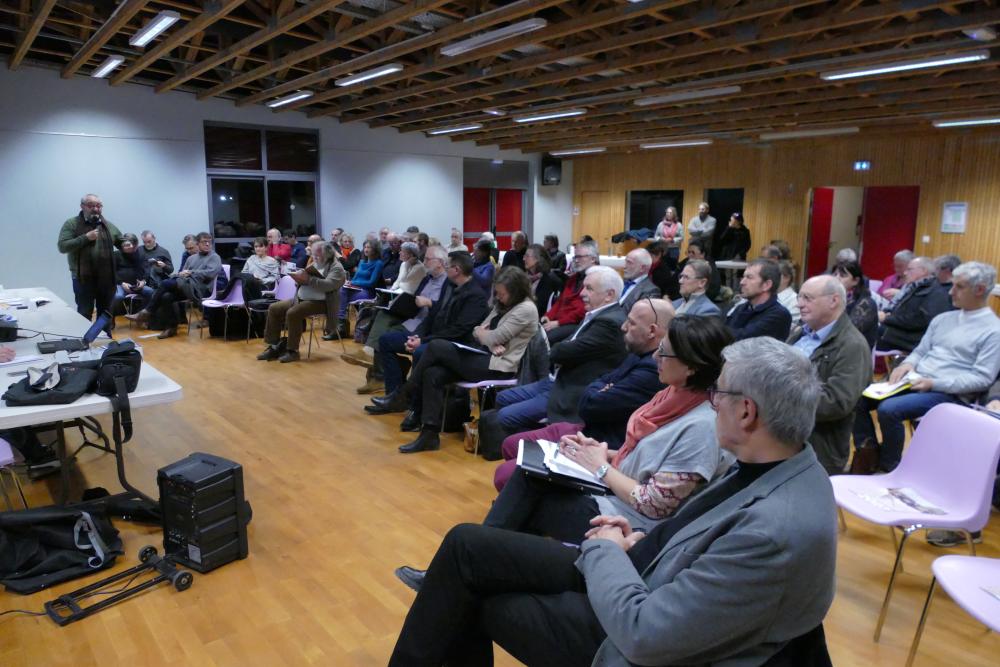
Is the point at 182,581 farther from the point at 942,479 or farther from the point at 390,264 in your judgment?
the point at 390,264

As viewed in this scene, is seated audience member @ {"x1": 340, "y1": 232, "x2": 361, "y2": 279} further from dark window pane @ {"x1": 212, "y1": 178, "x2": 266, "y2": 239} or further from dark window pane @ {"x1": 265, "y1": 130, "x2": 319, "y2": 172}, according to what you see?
dark window pane @ {"x1": 265, "y1": 130, "x2": 319, "y2": 172}

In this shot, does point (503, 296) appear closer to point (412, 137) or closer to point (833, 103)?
point (833, 103)

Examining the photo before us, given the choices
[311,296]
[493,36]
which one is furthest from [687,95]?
[311,296]

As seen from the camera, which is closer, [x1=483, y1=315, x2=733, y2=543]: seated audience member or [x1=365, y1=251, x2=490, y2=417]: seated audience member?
[x1=483, y1=315, x2=733, y2=543]: seated audience member

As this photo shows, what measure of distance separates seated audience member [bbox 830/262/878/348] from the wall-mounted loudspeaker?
11.8 meters

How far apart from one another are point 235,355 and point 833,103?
27.7ft

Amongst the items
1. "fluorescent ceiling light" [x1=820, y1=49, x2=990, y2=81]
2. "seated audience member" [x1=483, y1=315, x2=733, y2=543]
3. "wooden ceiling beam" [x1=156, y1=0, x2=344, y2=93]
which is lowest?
"seated audience member" [x1=483, y1=315, x2=733, y2=543]

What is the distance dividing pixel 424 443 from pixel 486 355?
709 millimetres

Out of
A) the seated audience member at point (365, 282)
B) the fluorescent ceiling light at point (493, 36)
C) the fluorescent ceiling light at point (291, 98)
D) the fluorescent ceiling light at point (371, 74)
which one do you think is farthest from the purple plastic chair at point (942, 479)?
the fluorescent ceiling light at point (291, 98)

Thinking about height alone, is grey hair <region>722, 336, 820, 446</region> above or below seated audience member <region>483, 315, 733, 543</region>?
above

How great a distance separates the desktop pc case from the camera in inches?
109

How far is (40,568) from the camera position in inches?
108

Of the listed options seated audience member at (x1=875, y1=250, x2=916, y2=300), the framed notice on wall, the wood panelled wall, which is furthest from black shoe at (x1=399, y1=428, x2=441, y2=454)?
the framed notice on wall

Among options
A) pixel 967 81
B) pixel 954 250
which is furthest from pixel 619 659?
pixel 954 250
